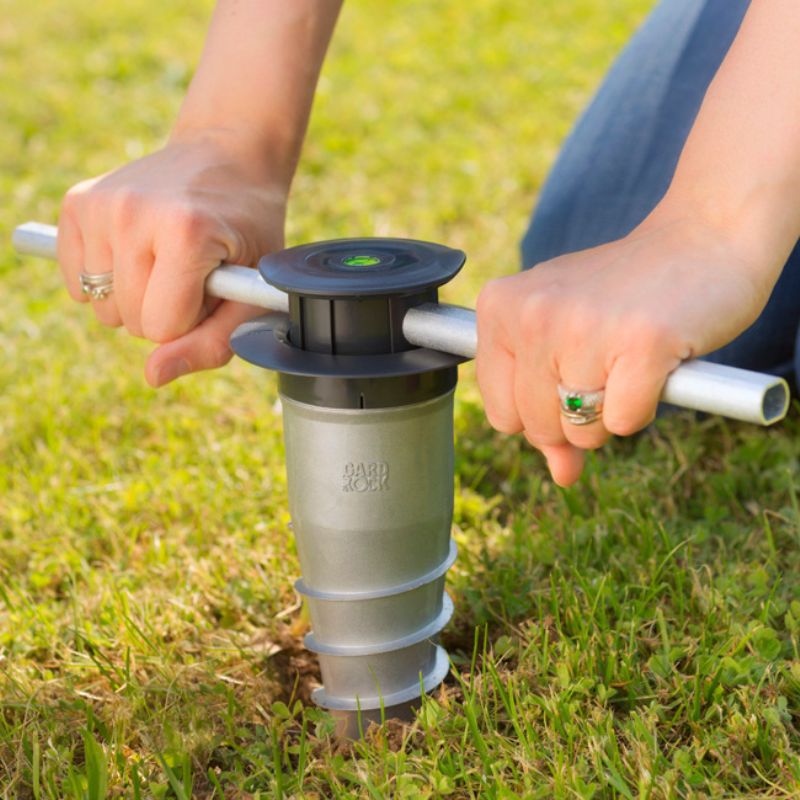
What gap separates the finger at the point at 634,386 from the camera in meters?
1.00

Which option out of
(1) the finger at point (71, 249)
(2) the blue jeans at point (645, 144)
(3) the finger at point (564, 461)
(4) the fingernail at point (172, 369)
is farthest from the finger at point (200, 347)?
(2) the blue jeans at point (645, 144)

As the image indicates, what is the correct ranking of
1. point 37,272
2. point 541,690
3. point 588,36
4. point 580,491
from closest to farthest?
point 541,690 → point 580,491 → point 37,272 → point 588,36

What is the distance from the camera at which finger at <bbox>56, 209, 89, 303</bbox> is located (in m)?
1.49

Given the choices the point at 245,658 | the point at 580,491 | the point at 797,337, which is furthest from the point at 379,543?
the point at 797,337

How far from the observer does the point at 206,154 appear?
1.50 metres

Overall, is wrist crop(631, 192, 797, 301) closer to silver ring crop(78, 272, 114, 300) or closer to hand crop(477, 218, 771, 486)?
hand crop(477, 218, 771, 486)

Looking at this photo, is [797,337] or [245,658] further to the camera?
[797,337]

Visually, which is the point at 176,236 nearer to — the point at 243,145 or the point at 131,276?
the point at 131,276

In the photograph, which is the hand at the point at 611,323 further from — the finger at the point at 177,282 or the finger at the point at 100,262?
the finger at the point at 100,262

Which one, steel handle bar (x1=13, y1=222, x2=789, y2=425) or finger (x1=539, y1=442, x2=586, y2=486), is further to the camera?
finger (x1=539, y1=442, x2=586, y2=486)

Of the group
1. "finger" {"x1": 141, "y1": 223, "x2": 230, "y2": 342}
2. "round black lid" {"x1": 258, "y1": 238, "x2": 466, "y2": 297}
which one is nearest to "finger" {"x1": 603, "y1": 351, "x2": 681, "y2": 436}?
"round black lid" {"x1": 258, "y1": 238, "x2": 466, "y2": 297}

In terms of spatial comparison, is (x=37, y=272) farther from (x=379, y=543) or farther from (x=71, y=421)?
(x=379, y=543)

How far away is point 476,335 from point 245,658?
2.14ft

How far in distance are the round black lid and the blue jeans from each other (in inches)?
40.6
